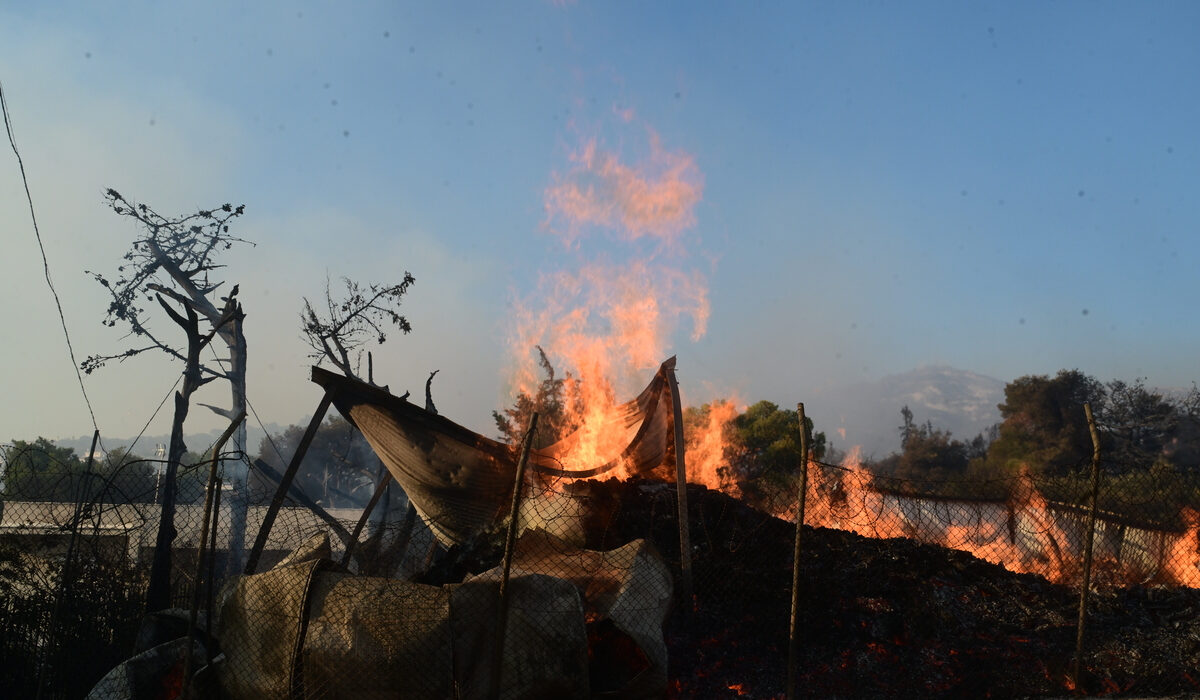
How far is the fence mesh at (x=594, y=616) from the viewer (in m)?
6.28

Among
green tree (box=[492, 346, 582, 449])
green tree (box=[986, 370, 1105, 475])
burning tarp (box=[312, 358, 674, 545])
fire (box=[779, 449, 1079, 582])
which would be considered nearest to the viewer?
burning tarp (box=[312, 358, 674, 545])

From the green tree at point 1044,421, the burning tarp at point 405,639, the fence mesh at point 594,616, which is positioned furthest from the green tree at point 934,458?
the burning tarp at point 405,639

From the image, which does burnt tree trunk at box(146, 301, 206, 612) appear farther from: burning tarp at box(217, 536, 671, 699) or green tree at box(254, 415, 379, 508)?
green tree at box(254, 415, 379, 508)

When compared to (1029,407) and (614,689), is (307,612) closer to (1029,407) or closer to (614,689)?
(614,689)

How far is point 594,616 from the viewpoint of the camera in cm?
704

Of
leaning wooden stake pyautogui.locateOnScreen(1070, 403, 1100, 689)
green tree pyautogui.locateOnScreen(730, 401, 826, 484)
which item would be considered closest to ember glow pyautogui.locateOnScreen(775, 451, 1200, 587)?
leaning wooden stake pyautogui.locateOnScreen(1070, 403, 1100, 689)

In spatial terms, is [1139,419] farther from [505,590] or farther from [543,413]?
[505,590]

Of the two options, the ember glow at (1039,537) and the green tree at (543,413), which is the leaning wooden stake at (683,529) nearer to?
the ember glow at (1039,537)

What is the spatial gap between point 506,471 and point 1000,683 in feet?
19.4

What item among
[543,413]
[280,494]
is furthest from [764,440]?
[280,494]

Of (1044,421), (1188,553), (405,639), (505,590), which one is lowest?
(405,639)

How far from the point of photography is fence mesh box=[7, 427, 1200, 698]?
6.28 m

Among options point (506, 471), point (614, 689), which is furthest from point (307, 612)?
point (506, 471)

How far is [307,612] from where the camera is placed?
6.27 meters
